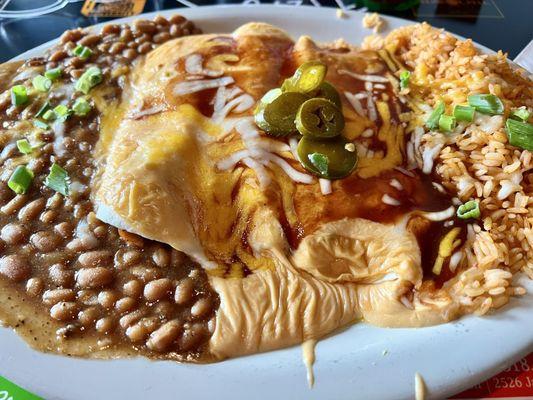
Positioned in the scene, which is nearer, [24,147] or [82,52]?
[24,147]

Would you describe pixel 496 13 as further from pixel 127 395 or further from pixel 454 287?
pixel 127 395

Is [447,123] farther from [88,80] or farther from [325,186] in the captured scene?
[88,80]

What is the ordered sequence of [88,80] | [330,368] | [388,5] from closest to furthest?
[330,368] → [88,80] → [388,5]

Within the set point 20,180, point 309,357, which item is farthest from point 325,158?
point 20,180

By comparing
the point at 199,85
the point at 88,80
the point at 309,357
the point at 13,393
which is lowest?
the point at 13,393

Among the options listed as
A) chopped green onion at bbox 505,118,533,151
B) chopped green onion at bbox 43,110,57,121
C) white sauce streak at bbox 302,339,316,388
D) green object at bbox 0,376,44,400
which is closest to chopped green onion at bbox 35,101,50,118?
chopped green onion at bbox 43,110,57,121

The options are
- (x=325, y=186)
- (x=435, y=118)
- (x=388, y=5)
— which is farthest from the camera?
(x=388, y=5)
